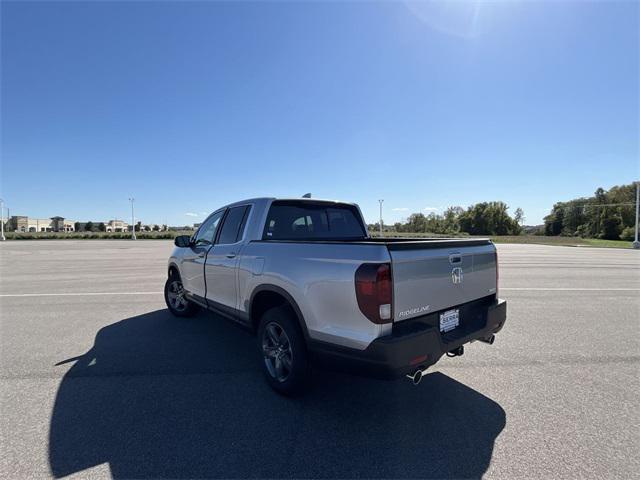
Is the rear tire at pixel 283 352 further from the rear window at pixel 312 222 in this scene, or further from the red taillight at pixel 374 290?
the rear window at pixel 312 222

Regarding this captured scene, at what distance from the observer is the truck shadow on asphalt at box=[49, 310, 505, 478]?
235 centimetres

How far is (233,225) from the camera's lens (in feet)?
14.7

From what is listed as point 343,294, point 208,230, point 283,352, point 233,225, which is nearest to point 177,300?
point 208,230

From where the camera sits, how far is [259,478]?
2230mm

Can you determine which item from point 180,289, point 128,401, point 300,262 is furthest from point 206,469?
point 180,289

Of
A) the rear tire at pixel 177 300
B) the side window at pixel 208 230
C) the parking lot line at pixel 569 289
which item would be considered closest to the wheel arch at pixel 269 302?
the side window at pixel 208 230

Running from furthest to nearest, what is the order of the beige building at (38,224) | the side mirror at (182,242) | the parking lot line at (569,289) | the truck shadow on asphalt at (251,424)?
1. the beige building at (38,224)
2. the parking lot line at (569,289)
3. the side mirror at (182,242)
4. the truck shadow on asphalt at (251,424)

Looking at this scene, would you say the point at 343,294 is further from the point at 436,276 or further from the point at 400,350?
the point at 436,276

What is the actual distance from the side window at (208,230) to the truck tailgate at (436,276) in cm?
308

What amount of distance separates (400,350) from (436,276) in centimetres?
76

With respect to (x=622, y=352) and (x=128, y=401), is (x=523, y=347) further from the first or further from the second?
(x=128, y=401)

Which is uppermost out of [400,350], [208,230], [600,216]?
[600,216]

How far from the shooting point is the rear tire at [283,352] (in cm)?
305

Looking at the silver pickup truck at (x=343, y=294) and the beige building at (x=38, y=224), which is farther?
the beige building at (x=38, y=224)
